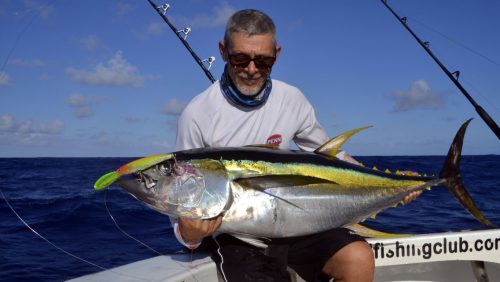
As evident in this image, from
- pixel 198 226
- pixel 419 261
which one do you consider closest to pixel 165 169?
pixel 198 226

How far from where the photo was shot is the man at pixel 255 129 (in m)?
2.72

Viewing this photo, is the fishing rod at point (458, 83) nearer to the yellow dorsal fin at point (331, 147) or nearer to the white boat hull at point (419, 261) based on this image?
the white boat hull at point (419, 261)

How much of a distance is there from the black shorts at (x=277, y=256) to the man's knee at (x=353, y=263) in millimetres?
37

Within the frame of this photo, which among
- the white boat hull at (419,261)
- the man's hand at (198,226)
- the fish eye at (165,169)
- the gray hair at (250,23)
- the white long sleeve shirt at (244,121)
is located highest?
the gray hair at (250,23)

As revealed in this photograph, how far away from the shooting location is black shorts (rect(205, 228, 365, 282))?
265 cm

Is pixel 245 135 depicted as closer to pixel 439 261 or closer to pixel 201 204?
pixel 201 204

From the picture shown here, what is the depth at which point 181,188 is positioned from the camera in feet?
7.32

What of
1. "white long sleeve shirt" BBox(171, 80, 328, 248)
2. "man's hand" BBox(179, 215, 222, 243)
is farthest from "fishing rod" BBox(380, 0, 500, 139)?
"man's hand" BBox(179, 215, 222, 243)

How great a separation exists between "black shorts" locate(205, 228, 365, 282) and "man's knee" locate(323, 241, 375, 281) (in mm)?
37

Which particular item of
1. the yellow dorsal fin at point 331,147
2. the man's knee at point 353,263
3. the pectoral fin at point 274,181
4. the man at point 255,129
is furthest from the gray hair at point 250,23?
the man's knee at point 353,263

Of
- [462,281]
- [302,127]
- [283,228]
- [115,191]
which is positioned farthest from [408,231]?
[115,191]

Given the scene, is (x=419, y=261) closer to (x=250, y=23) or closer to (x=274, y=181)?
(x=274, y=181)

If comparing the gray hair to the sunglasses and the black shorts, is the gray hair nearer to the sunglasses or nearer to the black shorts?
the sunglasses

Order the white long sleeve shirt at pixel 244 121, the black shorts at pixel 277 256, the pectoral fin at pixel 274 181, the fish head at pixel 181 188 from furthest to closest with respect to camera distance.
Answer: the white long sleeve shirt at pixel 244 121
the black shorts at pixel 277 256
the pectoral fin at pixel 274 181
the fish head at pixel 181 188
